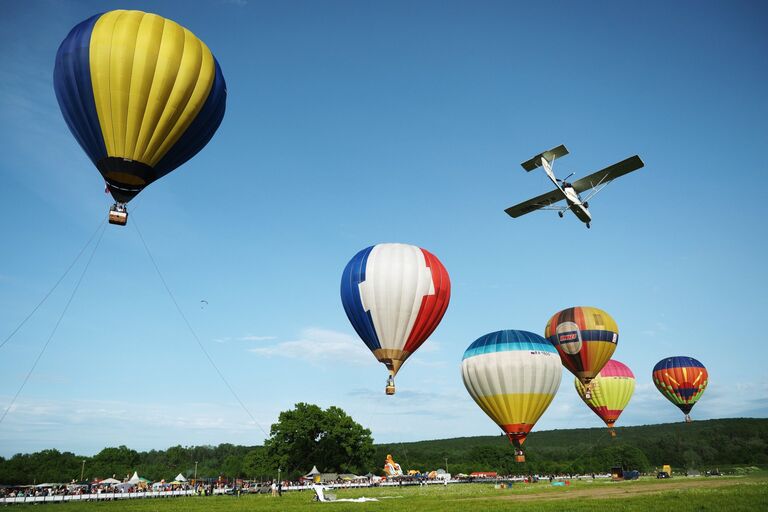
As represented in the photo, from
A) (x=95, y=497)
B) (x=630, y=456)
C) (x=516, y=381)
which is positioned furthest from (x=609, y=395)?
(x=630, y=456)

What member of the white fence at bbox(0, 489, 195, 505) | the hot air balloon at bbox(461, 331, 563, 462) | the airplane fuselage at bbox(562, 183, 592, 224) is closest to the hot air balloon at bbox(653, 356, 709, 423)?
the hot air balloon at bbox(461, 331, 563, 462)

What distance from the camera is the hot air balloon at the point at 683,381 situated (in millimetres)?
65500

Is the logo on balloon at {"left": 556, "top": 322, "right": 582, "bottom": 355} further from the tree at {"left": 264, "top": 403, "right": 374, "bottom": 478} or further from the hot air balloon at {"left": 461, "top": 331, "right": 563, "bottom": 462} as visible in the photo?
the tree at {"left": 264, "top": 403, "right": 374, "bottom": 478}

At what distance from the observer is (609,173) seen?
3797cm

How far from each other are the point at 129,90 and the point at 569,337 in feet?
142

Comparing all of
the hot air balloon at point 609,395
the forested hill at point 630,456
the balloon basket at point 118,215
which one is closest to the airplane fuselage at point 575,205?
the balloon basket at point 118,215

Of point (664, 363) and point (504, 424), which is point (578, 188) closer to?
point (504, 424)

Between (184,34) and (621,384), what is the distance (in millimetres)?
56599

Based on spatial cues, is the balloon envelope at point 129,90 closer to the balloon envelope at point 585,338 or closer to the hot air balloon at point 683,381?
the balloon envelope at point 585,338

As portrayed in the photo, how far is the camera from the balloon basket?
74.2 ft

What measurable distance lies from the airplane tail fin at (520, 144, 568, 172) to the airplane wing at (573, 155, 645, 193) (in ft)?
7.50

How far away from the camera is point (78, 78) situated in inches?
851

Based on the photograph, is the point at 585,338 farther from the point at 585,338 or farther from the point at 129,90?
the point at 129,90

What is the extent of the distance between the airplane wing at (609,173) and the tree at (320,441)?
47.9 metres
